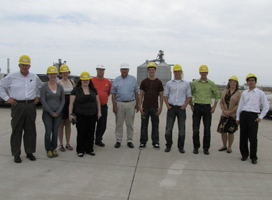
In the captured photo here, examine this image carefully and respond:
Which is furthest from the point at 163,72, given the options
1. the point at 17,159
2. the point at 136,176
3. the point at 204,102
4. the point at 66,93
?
the point at 136,176

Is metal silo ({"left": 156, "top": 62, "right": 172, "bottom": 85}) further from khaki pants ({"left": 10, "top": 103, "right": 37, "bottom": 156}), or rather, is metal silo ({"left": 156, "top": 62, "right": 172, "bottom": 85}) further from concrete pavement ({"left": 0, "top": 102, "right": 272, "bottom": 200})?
khaki pants ({"left": 10, "top": 103, "right": 37, "bottom": 156})

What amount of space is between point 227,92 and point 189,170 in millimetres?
1956

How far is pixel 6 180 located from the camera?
3.36m

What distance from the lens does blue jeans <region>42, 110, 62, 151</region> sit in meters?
4.52

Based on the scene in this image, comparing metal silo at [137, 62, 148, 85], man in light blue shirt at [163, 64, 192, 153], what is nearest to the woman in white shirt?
man in light blue shirt at [163, 64, 192, 153]

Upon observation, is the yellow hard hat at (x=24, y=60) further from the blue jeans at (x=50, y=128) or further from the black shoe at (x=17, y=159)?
the black shoe at (x=17, y=159)

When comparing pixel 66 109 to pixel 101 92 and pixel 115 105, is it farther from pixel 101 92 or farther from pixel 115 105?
pixel 115 105

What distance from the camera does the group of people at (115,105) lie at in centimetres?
427

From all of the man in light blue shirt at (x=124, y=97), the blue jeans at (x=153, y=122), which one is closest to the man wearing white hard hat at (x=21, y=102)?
the man in light blue shirt at (x=124, y=97)

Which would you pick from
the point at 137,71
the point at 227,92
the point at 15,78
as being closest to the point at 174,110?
the point at 227,92

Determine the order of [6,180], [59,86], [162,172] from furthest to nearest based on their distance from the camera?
[59,86], [162,172], [6,180]

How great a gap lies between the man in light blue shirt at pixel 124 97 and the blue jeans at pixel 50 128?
129cm

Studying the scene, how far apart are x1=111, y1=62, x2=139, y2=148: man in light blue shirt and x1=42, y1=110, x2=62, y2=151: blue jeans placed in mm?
1291

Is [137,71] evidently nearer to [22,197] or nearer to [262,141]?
[262,141]
